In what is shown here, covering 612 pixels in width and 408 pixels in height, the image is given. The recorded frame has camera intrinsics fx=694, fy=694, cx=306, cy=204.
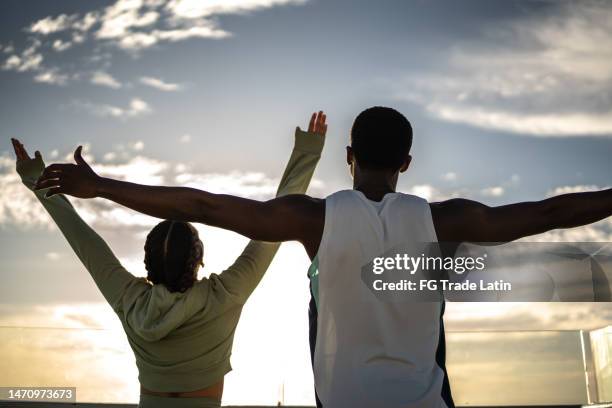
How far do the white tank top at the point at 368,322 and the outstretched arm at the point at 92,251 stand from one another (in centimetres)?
176

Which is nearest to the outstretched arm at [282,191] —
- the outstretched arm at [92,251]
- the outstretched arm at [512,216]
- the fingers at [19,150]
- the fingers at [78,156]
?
the outstretched arm at [92,251]

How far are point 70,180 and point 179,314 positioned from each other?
1.18 m

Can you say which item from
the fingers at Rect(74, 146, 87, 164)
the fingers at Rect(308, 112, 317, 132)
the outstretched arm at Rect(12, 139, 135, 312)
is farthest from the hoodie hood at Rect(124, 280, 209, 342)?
the fingers at Rect(308, 112, 317, 132)

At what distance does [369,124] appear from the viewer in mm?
2824

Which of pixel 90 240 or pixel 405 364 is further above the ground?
pixel 90 240

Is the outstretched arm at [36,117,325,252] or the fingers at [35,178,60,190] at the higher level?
the fingers at [35,178,60,190]

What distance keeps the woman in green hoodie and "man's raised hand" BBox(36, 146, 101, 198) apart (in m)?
1.07

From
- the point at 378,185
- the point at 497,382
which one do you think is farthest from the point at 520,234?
the point at 497,382

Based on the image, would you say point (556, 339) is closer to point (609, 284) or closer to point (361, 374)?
point (609, 284)

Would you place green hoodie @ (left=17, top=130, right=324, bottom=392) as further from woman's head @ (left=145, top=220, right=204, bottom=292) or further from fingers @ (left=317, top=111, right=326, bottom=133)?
fingers @ (left=317, top=111, right=326, bottom=133)

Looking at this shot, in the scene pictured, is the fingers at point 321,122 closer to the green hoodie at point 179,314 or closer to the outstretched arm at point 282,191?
the outstretched arm at point 282,191

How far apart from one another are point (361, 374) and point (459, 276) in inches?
28.6

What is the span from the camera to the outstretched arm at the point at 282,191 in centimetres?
394

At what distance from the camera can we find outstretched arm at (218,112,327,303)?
394 centimetres
